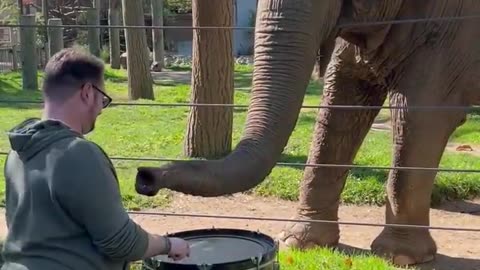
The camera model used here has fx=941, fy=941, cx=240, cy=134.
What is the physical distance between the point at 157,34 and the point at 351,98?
15.7m

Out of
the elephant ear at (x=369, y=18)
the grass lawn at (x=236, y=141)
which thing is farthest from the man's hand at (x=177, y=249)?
the grass lawn at (x=236, y=141)

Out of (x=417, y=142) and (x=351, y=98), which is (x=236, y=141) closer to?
(x=351, y=98)

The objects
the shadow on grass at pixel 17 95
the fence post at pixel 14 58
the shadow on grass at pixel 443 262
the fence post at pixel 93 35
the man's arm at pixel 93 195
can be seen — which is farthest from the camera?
the fence post at pixel 14 58

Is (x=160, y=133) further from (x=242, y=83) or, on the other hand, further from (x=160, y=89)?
(x=242, y=83)

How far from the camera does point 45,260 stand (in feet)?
8.50

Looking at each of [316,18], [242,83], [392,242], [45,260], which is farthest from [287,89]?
[242,83]

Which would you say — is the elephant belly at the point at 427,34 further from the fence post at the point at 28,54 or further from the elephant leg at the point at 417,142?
the fence post at the point at 28,54

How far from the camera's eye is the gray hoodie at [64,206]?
2506mm

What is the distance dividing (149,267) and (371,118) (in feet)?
9.56

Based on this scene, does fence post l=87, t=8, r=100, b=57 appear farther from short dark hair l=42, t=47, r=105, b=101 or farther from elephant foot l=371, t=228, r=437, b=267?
short dark hair l=42, t=47, r=105, b=101

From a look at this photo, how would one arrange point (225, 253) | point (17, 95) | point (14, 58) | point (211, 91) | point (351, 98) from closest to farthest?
point (225, 253), point (351, 98), point (211, 91), point (17, 95), point (14, 58)

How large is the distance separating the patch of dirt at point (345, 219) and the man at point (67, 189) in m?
3.05

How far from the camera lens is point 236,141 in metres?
9.40

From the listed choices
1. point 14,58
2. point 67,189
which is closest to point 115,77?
point 14,58
